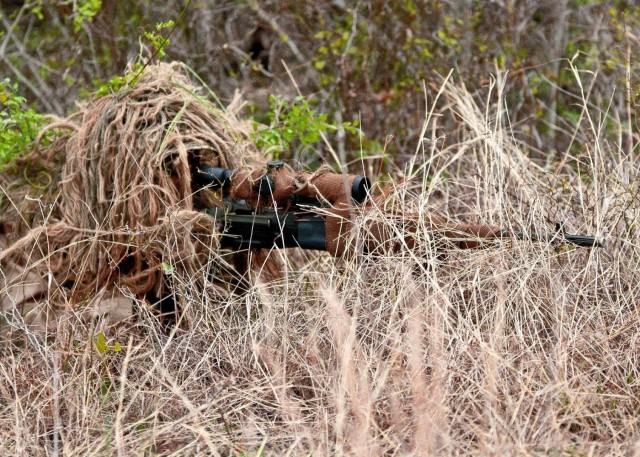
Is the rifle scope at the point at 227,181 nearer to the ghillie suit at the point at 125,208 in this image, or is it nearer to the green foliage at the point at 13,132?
the ghillie suit at the point at 125,208

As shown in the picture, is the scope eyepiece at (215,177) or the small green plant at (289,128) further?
the small green plant at (289,128)

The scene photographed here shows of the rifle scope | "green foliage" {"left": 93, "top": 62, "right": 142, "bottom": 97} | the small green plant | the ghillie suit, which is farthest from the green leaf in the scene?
the small green plant

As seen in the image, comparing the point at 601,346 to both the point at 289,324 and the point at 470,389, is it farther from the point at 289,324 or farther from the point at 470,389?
the point at 289,324

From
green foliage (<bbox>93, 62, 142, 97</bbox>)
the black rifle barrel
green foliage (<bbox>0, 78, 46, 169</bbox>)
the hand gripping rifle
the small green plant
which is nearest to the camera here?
the black rifle barrel

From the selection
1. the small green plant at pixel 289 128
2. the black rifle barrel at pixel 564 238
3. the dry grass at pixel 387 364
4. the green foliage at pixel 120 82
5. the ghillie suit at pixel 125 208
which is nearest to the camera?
the dry grass at pixel 387 364

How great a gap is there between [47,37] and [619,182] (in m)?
4.70

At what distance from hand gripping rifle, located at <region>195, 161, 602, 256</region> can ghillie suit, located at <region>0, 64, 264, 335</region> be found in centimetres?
12

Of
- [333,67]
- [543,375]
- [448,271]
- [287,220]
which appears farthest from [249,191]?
[333,67]

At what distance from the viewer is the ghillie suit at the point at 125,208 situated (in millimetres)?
3607

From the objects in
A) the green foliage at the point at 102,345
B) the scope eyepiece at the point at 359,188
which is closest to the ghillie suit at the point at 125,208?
the green foliage at the point at 102,345

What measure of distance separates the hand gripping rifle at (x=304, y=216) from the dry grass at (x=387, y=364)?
0.24 feet

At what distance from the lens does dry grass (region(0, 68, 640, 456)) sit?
266 cm

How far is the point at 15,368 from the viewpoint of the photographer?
3.28m

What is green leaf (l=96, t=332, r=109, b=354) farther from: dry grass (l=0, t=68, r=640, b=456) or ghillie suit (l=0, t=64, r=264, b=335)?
ghillie suit (l=0, t=64, r=264, b=335)
